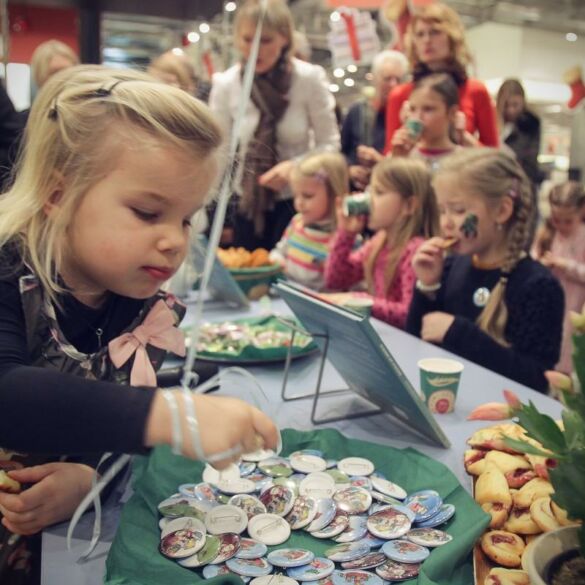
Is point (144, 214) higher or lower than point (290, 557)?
higher

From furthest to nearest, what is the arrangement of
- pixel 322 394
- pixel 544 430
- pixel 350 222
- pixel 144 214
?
pixel 350 222, pixel 322 394, pixel 144 214, pixel 544 430

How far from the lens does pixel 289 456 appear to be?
983 millimetres

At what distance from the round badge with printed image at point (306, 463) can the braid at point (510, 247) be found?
0.94m

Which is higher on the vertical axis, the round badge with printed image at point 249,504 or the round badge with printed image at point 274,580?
the round badge with printed image at point 274,580

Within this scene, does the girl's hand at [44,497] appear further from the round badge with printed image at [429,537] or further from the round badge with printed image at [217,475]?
the round badge with printed image at [429,537]

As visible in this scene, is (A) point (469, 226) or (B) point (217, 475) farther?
(A) point (469, 226)

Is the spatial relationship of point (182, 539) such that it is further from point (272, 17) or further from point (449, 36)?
point (449, 36)

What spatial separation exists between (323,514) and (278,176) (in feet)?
7.10

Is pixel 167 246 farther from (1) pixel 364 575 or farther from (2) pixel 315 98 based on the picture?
(2) pixel 315 98

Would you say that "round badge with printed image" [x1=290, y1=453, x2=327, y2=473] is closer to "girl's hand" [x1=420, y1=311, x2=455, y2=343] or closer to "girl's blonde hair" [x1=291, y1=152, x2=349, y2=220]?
"girl's hand" [x1=420, y1=311, x2=455, y2=343]

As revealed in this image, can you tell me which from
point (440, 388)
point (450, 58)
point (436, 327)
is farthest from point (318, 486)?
point (450, 58)

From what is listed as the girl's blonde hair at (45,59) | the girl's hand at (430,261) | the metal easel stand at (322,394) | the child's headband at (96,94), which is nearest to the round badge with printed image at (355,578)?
the metal easel stand at (322,394)

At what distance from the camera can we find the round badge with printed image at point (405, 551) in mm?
731

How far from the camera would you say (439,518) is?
2.64 feet
